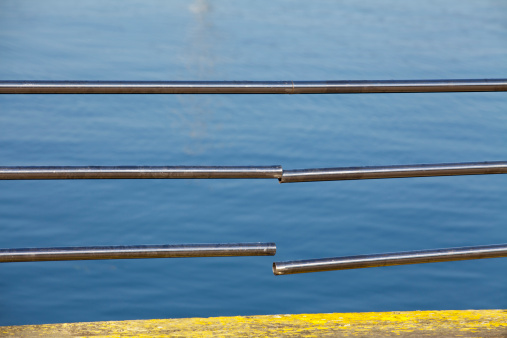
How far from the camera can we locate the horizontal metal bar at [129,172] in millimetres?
1464

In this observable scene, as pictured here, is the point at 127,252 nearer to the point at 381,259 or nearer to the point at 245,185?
the point at 381,259

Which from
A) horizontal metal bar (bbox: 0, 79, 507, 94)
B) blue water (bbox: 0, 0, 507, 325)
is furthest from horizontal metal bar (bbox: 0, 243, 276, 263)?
blue water (bbox: 0, 0, 507, 325)

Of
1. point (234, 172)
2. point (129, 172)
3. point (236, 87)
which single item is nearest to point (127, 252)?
point (129, 172)

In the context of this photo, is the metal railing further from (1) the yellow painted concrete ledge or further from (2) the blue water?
(2) the blue water

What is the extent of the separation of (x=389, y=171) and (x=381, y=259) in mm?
183

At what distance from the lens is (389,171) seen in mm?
1572

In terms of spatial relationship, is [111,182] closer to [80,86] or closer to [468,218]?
[468,218]

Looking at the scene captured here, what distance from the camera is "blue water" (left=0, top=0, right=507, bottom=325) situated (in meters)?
5.60

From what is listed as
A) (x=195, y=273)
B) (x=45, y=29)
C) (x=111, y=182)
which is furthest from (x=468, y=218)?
(x=45, y=29)

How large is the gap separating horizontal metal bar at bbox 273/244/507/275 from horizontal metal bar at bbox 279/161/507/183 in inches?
6.4

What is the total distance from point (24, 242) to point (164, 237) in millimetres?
1091

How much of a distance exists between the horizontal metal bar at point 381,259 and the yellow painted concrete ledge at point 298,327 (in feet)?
0.56

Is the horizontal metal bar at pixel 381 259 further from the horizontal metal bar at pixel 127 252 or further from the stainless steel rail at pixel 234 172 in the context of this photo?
the stainless steel rail at pixel 234 172

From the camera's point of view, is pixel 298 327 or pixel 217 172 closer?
pixel 217 172
